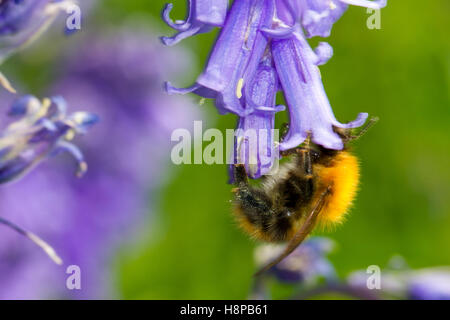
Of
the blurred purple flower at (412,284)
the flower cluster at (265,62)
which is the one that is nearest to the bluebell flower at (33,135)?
the flower cluster at (265,62)

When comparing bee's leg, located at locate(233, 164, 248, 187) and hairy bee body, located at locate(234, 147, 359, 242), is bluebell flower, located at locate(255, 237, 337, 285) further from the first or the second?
bee's leg, located at locate(233, 164, 248, 187)

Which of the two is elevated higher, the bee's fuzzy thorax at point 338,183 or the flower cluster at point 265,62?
the flower cluster at point 265,62

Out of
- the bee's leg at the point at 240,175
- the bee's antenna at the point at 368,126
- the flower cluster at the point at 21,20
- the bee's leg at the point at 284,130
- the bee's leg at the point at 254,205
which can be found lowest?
the bee's leg at the point at 254,205

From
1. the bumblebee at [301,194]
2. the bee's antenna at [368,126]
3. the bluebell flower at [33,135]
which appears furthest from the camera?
the bumblebee at [301,194]

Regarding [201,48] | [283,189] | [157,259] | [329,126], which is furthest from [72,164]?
[329,126]

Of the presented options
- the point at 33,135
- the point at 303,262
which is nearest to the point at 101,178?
the point at 303,262

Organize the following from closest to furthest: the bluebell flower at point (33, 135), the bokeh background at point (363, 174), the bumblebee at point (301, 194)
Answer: the bluebell flower at point (33, 135)
the bumblebee at point (301, 194)
the bokeh background at point (363, 174)

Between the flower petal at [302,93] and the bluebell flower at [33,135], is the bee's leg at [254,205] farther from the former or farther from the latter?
the bluebell flower at [33,135]

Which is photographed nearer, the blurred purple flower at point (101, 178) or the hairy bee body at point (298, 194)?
the hairy bee body at point (298, 194)
